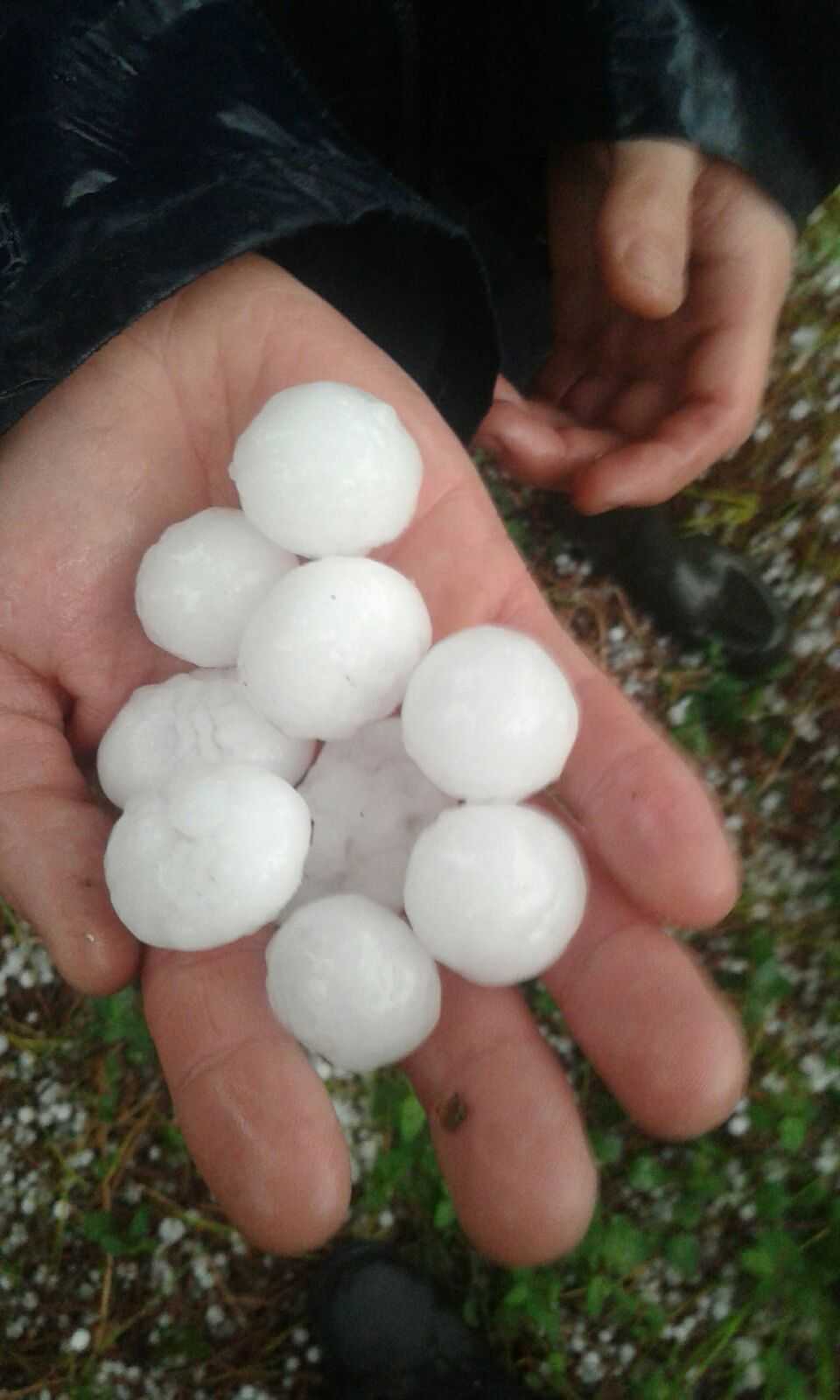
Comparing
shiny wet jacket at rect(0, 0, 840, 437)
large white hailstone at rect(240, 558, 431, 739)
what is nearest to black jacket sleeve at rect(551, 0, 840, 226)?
shiny wet jacket at rect(0, 0, 840, 437)

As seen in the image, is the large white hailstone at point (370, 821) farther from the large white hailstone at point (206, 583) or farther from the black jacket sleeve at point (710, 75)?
the black jacket sleeve at point (710, 75)

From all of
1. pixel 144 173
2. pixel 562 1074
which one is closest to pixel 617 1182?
pixel 562 1074

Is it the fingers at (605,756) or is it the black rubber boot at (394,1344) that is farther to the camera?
the black rubber boot at (394,1344)

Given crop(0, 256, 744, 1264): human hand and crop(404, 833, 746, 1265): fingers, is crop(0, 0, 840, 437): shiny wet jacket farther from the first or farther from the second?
crop(404, 833, 746, 1265): fingers

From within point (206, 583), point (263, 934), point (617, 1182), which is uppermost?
point (206, 583)

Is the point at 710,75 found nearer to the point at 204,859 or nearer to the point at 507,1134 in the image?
the point at 204,859

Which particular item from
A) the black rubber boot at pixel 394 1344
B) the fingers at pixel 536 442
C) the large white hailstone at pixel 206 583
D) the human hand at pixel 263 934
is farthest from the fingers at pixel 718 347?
the black rubber boot at pixel 394 1344
